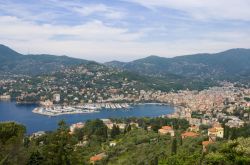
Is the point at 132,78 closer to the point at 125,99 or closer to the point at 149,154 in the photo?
the point at 125,99

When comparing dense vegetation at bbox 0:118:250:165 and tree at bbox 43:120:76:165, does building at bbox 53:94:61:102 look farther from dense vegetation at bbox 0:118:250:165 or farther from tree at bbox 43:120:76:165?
tree at bbox 43:120:76:165

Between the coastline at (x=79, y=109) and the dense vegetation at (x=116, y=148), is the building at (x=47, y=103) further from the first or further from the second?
the dense vegetation at (x=116, y=148)

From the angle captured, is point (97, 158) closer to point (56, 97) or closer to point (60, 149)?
point (60, 149)

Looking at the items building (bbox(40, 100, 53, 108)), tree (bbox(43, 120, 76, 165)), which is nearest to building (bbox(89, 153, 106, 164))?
tree (bbox(43, 120, 76, 165))

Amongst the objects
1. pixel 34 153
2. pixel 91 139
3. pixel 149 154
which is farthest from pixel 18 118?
pixel 34 153

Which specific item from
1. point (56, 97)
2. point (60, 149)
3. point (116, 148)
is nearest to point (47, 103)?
point (56, 97)
